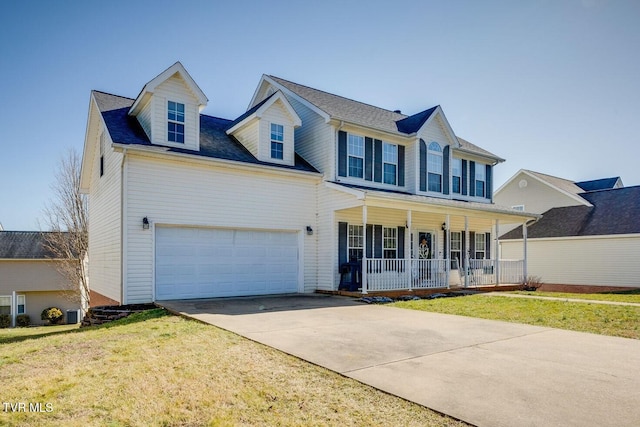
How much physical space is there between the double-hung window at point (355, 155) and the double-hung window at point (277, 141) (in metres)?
2.63

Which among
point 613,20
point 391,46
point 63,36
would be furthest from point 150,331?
point 613,20

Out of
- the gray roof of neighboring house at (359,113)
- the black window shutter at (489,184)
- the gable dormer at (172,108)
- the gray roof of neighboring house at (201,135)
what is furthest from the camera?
the black window shutter at (489,184)

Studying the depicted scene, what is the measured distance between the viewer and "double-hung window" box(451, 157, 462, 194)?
63.7 feet

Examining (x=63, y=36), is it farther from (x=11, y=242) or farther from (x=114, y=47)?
(x=11, y=242)

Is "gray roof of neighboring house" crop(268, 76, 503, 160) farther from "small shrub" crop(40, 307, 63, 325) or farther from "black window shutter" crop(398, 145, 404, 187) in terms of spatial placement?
"small shrub" crop(40, 307, 63, 325)

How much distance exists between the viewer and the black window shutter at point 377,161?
1675 cm

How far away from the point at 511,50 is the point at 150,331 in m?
13.8

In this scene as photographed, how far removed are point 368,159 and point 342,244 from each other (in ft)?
12.3

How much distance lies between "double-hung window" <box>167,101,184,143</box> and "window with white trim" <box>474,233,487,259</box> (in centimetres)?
1496

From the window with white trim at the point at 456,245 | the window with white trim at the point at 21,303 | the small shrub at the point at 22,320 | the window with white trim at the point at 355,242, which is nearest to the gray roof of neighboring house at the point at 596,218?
the window with white trim at the point at 456,245

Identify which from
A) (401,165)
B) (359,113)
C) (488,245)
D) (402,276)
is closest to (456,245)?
(488,245)

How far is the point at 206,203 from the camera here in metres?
13.0

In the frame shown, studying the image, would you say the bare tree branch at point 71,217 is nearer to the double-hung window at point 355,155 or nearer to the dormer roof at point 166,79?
the dormer roof at point 166,79

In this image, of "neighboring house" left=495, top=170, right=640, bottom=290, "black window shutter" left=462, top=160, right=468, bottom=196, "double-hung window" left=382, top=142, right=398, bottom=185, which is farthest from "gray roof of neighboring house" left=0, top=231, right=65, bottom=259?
"neighboring house" left=495, top=170, right=640, bottom=290
